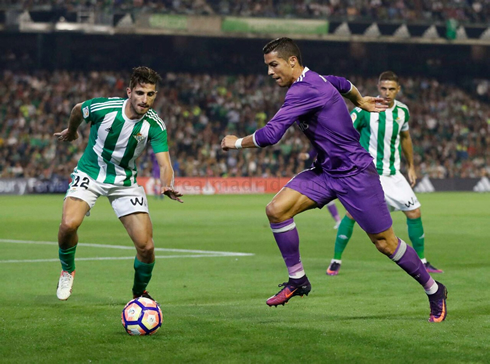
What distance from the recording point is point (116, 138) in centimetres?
820

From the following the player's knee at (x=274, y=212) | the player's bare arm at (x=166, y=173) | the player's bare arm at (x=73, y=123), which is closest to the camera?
the player's knee at (x=274, y=212)

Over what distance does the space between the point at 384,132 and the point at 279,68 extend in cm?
443

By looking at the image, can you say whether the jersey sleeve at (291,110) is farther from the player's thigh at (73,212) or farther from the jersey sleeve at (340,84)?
the player's thigh at (73,212)

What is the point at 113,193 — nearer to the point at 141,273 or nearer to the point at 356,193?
the point at 141,273

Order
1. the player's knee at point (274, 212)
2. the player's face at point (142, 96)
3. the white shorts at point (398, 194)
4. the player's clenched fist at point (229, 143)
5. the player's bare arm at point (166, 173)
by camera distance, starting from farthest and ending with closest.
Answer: the white shorts at point (398, 194) → the player's face at point (142, 96) → the player's bare arm at point (166, 173) → the player's knee at point (274, 212) → the player's clenched fist at point (229, 143)

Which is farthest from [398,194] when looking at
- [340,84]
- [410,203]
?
[340,84]

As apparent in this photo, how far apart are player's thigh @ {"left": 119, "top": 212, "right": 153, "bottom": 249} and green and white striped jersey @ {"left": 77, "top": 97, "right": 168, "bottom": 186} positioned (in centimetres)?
37

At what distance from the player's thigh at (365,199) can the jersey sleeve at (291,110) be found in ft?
2.37

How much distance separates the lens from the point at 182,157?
128 ft

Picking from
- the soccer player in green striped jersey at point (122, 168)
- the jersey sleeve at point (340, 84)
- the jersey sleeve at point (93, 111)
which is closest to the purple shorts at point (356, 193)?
the jersey sleeve at point (340, 84)

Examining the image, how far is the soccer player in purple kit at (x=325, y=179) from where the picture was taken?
7379 millimetres

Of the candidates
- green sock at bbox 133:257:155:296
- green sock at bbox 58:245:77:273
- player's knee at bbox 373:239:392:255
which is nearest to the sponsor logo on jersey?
green sock at bbox 133:257:155:296

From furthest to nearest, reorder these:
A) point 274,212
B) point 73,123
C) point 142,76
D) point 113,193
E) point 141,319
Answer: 1. point 73,123
2. point 113,193
3. point 142,76
4. point 274,212
5. point 141,319

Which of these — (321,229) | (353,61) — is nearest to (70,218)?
(321,229)
